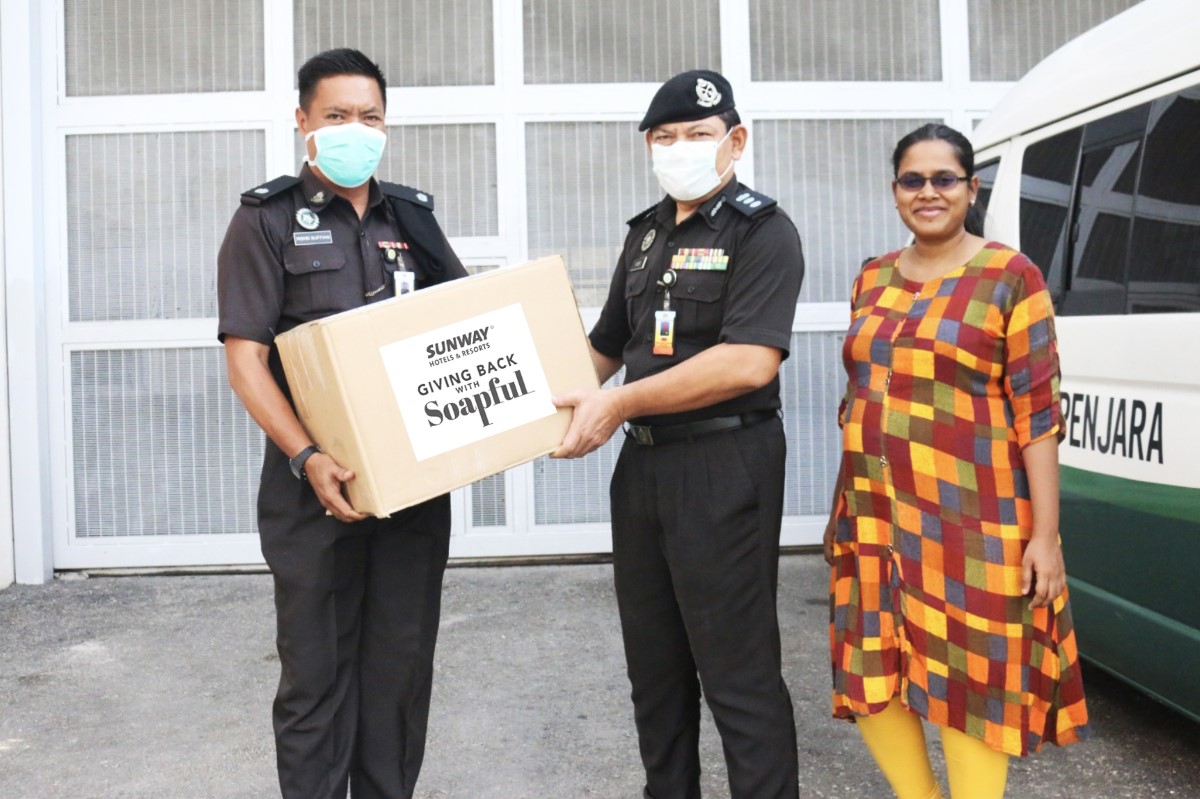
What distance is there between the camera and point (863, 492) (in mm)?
2324

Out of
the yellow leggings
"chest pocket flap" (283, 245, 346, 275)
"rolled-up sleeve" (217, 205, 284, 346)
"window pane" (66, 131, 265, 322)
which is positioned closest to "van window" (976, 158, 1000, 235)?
the yellow leggings

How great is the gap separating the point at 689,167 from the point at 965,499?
2.93 feet

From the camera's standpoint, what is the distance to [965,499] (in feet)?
7.14

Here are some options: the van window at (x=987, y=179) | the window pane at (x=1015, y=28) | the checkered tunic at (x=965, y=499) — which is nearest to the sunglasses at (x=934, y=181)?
the checkered tunic at (x=965, y=499)

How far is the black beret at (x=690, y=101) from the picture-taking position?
7.67 feet

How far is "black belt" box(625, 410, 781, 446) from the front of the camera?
2.33m

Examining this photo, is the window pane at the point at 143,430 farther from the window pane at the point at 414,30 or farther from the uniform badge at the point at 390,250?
the uniform badge at the point at 390,250

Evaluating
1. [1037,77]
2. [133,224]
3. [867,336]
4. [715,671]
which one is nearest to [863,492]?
[867,336]

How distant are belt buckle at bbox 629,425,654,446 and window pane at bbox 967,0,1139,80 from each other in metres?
4.14

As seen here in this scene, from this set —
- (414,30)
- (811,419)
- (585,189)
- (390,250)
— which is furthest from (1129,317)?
(414,30)

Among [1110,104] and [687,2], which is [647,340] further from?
[687,2]

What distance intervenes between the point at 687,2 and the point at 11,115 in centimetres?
341

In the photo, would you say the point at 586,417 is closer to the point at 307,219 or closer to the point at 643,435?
the point at 643,435

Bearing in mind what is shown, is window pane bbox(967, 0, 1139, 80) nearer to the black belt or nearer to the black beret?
the black beret
